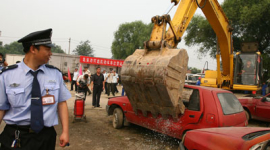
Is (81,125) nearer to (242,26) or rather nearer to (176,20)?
(176,20)

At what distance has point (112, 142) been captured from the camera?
4.68m

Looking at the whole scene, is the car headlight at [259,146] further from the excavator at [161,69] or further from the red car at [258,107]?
the red car at [258,107]

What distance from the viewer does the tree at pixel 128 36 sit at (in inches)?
1850

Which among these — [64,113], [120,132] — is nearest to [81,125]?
[120,132]

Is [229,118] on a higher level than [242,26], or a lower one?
lower

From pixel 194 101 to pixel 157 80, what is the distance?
1.02m

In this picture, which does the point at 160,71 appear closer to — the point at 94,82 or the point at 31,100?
the point at 31,100

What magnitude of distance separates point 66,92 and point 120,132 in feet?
11.8

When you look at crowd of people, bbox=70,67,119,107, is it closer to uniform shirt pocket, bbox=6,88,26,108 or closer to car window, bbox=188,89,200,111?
car window, bbox=188,89,200,111

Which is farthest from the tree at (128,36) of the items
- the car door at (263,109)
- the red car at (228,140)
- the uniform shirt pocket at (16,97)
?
the uniform shirt pocket at (16,97)

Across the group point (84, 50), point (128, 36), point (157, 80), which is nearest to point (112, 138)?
point (157, 80)

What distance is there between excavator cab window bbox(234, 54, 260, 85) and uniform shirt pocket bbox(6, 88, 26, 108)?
9.51 metres

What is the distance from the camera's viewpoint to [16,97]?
180 cm

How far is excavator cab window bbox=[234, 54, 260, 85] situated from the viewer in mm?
9133
